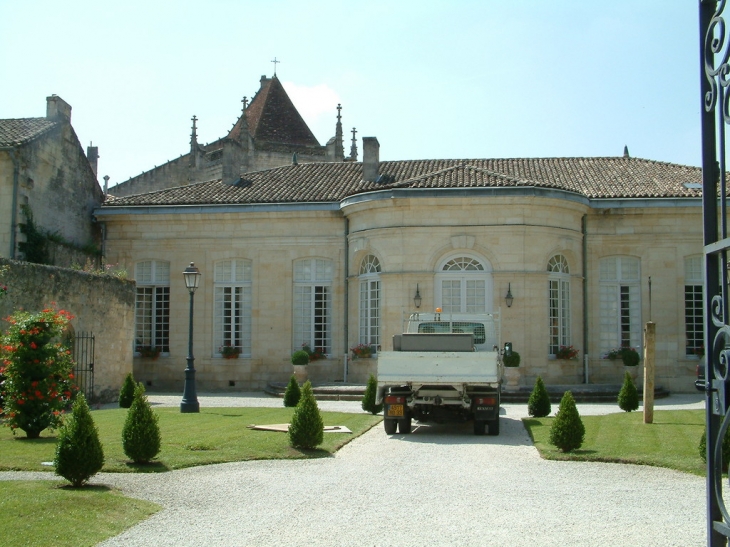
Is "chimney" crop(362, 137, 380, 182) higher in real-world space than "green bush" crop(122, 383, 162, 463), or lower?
higher

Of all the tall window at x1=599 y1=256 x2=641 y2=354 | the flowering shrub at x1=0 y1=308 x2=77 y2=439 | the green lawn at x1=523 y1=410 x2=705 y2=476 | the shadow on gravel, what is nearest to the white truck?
the shadow on gravel

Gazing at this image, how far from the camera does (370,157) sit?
27.8m

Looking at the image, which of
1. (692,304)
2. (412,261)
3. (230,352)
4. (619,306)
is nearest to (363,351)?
(412,261)

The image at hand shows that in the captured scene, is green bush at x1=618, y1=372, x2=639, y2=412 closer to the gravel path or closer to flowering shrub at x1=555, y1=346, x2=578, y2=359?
the gravel path

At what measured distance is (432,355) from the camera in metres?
14.5

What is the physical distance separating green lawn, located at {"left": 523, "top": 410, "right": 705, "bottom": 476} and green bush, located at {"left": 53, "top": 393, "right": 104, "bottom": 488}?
6190mm

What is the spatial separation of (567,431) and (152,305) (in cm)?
1828

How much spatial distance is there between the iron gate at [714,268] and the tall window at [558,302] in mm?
20427

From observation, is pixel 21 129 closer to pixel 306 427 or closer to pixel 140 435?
pixel 306 427

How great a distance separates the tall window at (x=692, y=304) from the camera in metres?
25.5

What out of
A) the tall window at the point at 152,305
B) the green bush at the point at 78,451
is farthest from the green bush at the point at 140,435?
the tall window at the point at 152,305

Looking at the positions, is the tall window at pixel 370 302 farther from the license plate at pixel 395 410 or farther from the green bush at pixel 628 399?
the license plate at pixel 395 410

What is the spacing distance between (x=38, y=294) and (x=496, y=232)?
1227 cm

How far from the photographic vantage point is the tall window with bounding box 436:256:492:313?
78.6 feet
